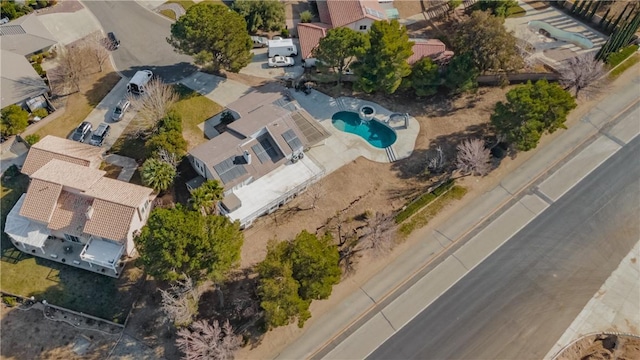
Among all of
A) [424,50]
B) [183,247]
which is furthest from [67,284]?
[424,50]

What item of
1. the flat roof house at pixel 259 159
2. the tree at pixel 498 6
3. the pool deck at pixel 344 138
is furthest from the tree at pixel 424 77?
the tree at pixel 498 6

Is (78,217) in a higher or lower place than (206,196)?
lower

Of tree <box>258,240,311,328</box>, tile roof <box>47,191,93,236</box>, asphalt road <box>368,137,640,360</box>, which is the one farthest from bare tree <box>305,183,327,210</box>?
tile roof <box>47,191,93,236</box>

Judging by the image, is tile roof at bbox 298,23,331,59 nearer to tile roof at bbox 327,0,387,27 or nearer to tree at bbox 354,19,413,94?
tile roof at bbox 327,0,387,27

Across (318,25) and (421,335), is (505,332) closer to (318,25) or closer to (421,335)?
(421,335)

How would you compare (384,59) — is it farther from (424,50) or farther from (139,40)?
(139,40)
